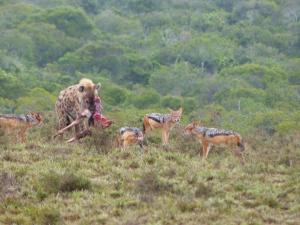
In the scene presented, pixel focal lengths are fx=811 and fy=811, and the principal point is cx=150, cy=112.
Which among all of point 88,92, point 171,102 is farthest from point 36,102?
point 88,92

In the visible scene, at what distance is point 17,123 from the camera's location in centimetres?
1381

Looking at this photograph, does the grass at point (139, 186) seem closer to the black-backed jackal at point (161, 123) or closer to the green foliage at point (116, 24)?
the black-backed jackal at point (161, 123)

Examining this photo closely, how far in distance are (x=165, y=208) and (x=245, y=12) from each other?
173ft

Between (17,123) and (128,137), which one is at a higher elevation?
(17,123)

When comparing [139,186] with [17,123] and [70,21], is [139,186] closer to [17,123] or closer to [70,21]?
[17,123]

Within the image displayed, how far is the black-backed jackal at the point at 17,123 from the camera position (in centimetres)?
1367

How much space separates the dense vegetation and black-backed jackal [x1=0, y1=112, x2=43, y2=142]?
458mm

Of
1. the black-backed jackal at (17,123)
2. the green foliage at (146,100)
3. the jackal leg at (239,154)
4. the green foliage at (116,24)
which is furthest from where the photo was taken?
the green foliage at (116,24)

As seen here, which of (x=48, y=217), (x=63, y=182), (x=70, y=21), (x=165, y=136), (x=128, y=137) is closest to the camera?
(x=48, y=217)

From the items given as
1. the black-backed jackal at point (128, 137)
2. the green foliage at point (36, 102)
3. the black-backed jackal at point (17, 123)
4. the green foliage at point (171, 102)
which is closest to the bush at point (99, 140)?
the black-backed jackal at point (128, 137)

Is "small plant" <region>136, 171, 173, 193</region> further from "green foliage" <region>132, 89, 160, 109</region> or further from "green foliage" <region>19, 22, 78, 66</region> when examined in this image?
"green foliage" <region>19, 22, 78, 66</region>

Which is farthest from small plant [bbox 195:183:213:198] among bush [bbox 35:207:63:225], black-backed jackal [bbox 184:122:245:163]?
black-backed jackal [bbox 184:122:245:163]

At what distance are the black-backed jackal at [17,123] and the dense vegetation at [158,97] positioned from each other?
0.46 meters

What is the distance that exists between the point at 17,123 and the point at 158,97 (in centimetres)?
2422
